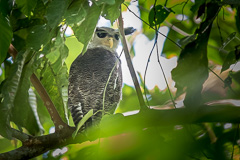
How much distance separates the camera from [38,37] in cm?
73

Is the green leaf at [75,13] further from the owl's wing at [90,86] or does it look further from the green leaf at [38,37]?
the owl's wing at [90,86]

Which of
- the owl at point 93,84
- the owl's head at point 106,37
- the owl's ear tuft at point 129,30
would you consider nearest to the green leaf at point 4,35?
the owl at point 93,84

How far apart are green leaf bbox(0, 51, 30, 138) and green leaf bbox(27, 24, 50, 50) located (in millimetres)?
112

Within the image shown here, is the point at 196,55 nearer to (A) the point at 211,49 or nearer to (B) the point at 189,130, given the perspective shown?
(B) the point at 189,130

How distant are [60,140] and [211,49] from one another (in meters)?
0.70

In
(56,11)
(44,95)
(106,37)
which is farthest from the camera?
(106,37)

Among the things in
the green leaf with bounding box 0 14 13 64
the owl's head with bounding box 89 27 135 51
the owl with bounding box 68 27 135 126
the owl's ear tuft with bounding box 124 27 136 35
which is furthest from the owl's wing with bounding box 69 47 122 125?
the green leaf with bounding box 0 14 13 64

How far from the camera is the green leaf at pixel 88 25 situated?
0.71m

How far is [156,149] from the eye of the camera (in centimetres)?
76

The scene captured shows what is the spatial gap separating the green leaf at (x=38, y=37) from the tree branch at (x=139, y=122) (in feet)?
0.75

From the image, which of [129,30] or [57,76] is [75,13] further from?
[129,30]

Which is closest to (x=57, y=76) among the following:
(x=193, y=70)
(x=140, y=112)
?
(x=140, y=112)

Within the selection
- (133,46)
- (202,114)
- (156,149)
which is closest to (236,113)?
(202,114)

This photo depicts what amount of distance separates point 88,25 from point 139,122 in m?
0.25
